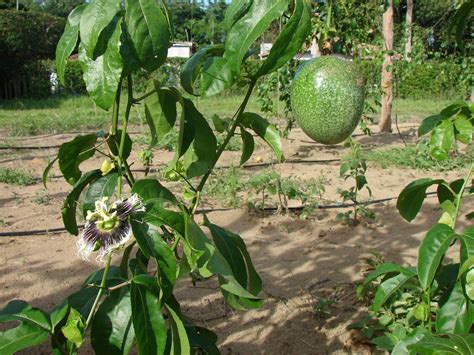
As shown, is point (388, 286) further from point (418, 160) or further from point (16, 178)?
point (418, 160)

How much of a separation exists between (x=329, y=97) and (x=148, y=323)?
796 mm

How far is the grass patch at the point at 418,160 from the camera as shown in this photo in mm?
6145

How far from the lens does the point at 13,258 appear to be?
10.9 feet

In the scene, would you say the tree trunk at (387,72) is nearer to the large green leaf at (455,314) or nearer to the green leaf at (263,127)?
the large green leaf at (455,314)

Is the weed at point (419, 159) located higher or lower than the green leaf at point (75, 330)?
lower

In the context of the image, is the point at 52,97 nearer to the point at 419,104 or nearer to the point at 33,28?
the point at 33,28

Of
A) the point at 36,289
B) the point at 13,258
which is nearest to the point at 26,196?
the point at 13,258

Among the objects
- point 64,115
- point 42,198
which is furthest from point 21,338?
point 64,115

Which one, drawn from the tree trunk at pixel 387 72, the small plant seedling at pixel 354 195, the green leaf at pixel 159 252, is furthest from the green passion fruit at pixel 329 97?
the tree trunk at pixel 387 72

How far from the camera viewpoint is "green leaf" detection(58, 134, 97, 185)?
54.0 inches

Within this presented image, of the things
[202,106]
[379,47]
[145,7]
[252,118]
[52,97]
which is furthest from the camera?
[52,97]

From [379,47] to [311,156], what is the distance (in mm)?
1821

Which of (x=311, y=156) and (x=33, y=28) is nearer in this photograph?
(x=311, y=156)

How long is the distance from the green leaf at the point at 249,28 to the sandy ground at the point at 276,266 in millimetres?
1524
